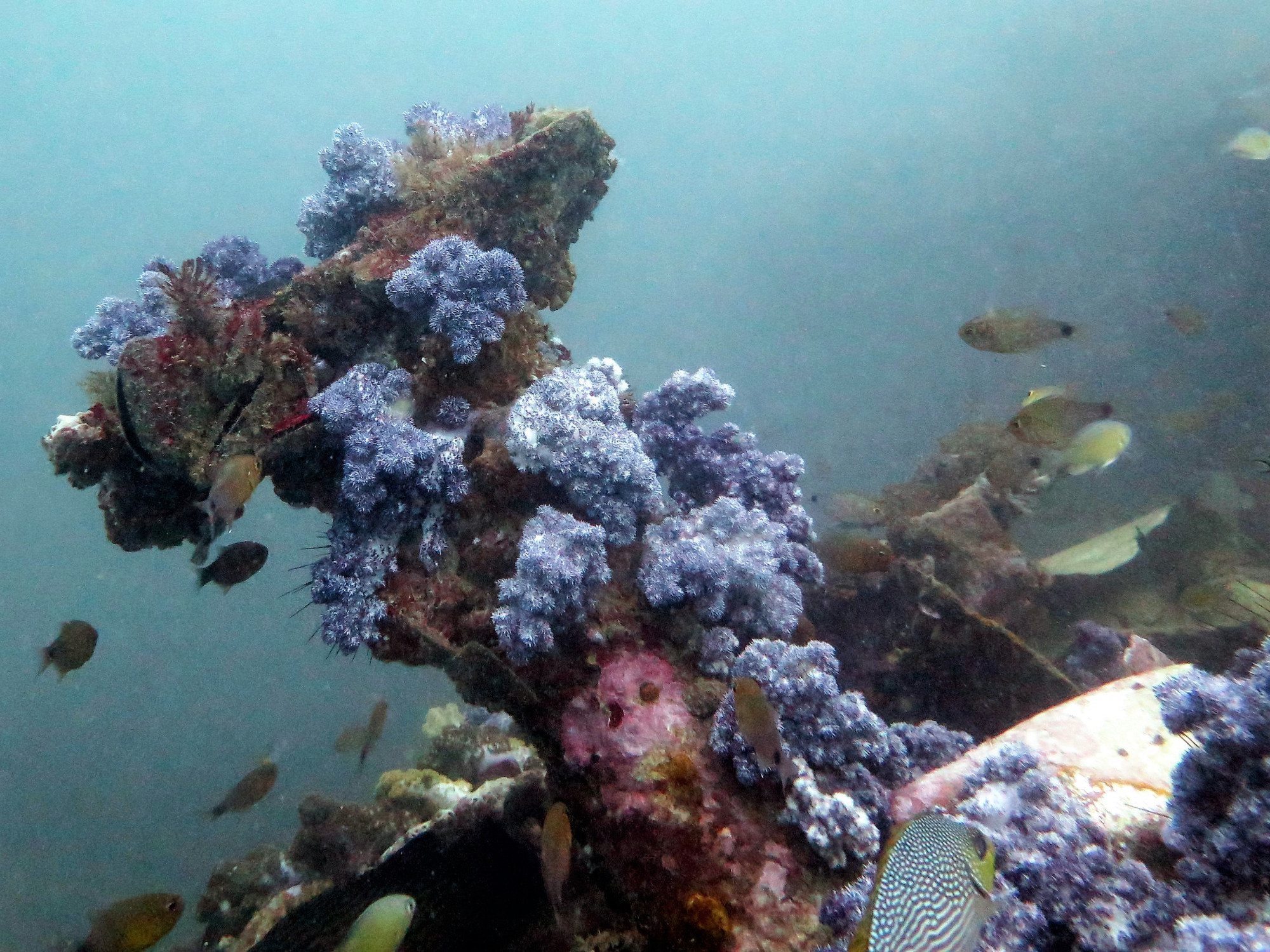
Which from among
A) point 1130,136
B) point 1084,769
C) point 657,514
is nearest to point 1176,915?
point 1084,769

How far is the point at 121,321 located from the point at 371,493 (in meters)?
3.15

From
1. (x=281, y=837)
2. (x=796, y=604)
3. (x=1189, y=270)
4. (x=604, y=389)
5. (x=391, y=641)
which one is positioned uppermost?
(x=604, y=389)

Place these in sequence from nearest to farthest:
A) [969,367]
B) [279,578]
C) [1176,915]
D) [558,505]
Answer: [1176,915] < [558,505] < [969,367] < [279,578]

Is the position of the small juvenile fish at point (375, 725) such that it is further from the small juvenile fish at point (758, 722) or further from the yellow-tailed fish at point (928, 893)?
the yellow-tailed fish at point (928, 893)

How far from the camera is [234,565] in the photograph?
15.2 feet

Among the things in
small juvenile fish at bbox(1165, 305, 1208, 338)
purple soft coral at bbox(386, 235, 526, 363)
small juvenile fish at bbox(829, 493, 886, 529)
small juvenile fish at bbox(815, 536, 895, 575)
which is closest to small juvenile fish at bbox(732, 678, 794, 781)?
small juvenile fish at bbox(815, 536, 895, 575)

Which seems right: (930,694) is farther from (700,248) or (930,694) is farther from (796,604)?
(700,248)

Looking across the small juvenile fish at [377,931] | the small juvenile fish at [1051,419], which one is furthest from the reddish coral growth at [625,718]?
the small juvenile fish at [1051,419]

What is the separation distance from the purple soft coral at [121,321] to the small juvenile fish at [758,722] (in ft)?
17.5

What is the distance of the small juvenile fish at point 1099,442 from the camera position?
529 cm

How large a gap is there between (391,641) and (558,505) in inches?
57.2

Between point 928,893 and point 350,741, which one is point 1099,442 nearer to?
point 928,893

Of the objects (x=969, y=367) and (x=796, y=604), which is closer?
(x=796, y=604)

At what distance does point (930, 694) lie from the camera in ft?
18.6
